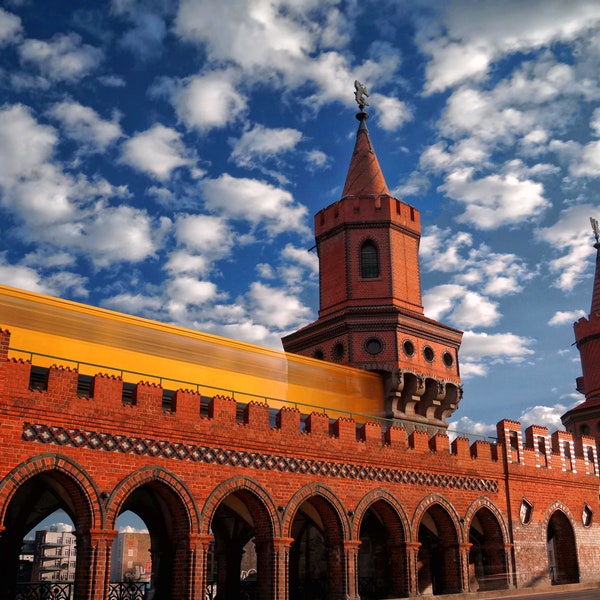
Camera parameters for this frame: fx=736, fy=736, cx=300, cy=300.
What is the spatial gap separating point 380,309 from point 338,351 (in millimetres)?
→ 2388

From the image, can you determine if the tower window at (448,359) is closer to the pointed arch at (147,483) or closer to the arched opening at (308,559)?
the arched opening at (308,559)

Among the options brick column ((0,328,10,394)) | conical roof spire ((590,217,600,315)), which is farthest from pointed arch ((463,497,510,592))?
conical roof spire ((590,217,600,315))

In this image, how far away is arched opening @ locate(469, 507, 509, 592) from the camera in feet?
82.3

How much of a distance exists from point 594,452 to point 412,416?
808 cm

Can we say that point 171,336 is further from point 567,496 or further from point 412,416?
point 567,496

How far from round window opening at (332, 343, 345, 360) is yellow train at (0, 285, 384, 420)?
1369mm

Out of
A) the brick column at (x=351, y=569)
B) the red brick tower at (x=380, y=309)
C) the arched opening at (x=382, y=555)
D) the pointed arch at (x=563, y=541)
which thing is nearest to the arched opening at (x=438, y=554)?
the arched opening at (x=382, y=555)

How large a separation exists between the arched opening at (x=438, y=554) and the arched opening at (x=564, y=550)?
5.28 meters

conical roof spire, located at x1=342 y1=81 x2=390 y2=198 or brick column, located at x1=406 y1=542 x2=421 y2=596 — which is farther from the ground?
conical roof spire, located at x1=342 y1=81 x2=390 y2=198

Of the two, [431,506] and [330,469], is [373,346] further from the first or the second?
[330,469]

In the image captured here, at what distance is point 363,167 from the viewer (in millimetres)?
32906

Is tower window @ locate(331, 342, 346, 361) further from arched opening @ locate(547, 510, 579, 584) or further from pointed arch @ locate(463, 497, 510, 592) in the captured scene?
arched opening @ locate(547, 510, 579, 584)

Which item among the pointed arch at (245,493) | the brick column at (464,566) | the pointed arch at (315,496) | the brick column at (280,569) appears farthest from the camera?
the brick column at (464,566)

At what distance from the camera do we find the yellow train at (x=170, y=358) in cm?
2103
